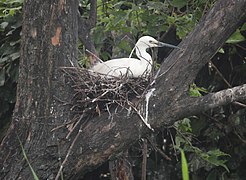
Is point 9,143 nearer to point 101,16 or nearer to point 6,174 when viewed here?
point 6,174

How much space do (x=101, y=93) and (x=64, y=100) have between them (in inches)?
8.0

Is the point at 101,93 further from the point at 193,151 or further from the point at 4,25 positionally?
the point at 4,25

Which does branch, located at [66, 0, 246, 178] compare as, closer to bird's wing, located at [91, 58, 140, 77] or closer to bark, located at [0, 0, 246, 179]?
bark, located at [0, 0, 246, 179]

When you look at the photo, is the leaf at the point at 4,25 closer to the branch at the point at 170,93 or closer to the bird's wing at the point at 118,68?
the bird's wing at the point at 118,68

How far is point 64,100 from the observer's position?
3.21 metres

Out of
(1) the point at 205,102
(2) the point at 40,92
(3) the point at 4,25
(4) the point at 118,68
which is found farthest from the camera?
(3) the point at 4,25

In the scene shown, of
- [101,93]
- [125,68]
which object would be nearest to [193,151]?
[125,68]

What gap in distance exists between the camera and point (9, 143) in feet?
10.5

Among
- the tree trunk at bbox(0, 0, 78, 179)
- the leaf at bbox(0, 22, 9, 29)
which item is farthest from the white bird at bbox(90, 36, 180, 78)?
the leaf at bbox(0, 22, 9, 29)

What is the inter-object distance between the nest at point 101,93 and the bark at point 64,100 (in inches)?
1.9

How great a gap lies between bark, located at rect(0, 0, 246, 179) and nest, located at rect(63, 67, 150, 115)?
0.05 m

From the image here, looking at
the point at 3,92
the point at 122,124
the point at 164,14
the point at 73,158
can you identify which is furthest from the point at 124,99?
the point at 3,92

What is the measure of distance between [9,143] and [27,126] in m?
0.13

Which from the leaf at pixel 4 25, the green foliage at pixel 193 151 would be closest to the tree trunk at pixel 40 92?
the green foliage at pixel 193 151
